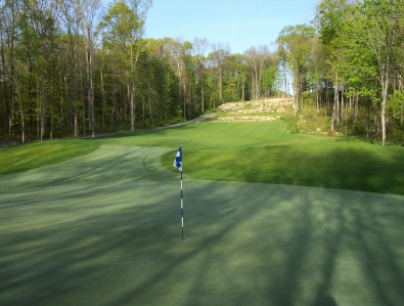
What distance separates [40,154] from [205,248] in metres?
21.4

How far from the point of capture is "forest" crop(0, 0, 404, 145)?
29.9 metres

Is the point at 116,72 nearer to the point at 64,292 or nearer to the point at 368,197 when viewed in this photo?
the point at 368,197

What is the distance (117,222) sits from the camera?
864 cm

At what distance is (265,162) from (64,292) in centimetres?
1518

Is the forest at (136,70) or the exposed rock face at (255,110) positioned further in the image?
the exposed rock face at (255,110)

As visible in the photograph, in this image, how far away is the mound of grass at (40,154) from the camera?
2217cm

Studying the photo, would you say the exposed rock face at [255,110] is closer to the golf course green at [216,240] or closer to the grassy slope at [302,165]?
the grassy slope at [302,165]

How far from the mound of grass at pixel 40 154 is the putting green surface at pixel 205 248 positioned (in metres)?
10.1

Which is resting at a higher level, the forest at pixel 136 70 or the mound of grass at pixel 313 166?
the forest at pixel 136 70

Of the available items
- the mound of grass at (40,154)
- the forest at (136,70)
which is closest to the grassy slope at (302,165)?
the mound of grass at (40,154)

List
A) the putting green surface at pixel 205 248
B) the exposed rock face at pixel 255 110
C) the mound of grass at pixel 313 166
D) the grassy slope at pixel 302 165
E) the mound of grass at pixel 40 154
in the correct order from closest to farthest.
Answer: the putting green surface at pixel 205 248 → the mound of grass at pixel 313 166 → the grassy slope at pixel 302 165 → the mound of grass at pixel 40 154 → the exposed rock face at pixel 255 110

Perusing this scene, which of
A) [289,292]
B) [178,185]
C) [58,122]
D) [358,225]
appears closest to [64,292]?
[289,292]

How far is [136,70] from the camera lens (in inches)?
2218

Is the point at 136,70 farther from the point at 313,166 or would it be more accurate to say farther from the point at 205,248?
the point at 205,248
